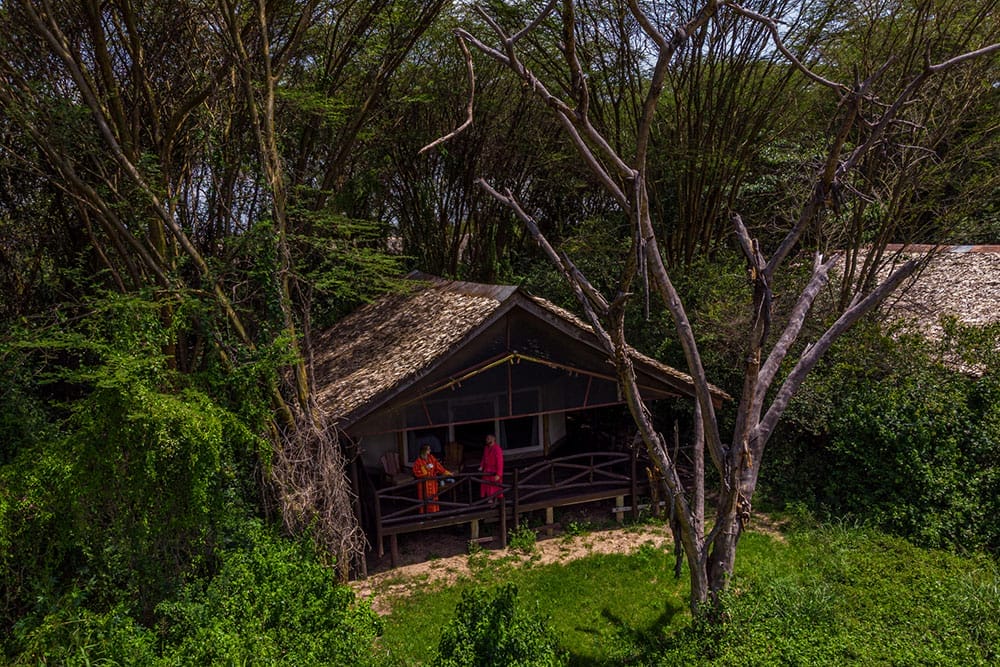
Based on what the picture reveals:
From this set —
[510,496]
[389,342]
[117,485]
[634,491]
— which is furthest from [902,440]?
[117,485]

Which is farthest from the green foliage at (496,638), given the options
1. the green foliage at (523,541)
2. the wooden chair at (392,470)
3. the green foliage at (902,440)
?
the green foliage at (902,440)

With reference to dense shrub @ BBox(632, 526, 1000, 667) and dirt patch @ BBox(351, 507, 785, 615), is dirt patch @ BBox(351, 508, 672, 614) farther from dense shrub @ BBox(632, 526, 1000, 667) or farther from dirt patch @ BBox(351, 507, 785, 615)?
dense shrub @ BBox(632, 526, 1000, 667)

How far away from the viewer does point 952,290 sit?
48.4 ft

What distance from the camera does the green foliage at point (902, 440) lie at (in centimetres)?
1024

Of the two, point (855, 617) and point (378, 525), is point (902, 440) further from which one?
point (378, 525)

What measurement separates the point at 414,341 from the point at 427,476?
2318 millimetres

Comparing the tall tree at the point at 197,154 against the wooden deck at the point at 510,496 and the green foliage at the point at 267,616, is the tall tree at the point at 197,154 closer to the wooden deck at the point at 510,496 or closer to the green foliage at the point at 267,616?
the wooden deck at the point at 510,496

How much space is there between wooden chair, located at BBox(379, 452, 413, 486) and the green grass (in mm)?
2300

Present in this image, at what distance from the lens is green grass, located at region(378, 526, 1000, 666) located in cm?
673

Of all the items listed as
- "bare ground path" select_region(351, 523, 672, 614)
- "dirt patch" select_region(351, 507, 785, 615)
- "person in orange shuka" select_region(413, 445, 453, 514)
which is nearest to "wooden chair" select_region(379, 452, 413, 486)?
"person in orange shuka" select_region(413, 445, 453, 514)

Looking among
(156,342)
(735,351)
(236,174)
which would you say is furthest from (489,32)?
(156,342)

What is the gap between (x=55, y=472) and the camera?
7.32 meters

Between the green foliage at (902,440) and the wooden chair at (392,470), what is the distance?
693 cm

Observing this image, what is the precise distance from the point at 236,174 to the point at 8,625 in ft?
25.9
